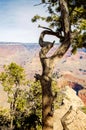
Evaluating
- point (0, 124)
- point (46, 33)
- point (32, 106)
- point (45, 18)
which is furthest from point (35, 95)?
point (46, 33)

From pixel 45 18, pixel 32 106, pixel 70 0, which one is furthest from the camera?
pixel 32 106

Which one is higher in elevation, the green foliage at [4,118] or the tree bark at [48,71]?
the tree bark at [48,71]

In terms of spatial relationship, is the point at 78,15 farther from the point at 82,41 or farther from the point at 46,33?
the point at 46,33

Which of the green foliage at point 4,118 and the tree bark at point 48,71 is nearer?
the tree bark at point 48,71

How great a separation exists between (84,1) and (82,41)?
220cm

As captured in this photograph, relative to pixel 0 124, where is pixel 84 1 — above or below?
above

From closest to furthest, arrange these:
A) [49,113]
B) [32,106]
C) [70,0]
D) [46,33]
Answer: [49,113] < [46,33] < [70,0] < [32,106]

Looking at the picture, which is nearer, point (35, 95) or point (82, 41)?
point (82, 41)

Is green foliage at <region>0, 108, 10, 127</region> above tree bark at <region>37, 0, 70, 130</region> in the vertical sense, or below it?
below

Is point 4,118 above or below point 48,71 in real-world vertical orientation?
below

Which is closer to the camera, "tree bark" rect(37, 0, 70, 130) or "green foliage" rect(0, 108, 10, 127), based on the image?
"tree bark" rect(37, 0, 70, 130)

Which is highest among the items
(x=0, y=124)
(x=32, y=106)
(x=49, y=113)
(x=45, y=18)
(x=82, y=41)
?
(x=45, y=18)

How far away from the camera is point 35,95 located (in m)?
42.7

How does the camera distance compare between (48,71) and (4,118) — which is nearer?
(48,71)
